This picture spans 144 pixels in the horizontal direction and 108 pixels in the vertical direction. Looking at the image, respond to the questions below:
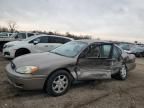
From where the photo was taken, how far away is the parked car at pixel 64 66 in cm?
424

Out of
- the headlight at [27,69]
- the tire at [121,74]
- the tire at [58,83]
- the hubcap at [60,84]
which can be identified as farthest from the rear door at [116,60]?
the headlight at [27,69]

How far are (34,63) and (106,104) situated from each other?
199 cm

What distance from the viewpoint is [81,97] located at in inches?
181

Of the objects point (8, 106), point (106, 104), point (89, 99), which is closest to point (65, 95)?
point (89, 99)

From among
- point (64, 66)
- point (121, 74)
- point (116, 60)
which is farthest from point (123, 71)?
point (64, 66)

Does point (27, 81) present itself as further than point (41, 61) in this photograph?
No

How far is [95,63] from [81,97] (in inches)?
47.8

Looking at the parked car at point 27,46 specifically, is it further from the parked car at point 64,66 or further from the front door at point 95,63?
the front door at point 95,63

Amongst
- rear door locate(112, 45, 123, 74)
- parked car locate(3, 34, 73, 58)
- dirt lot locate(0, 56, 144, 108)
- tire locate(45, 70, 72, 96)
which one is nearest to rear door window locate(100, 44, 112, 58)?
A: rear door locate(112, 45, 123, 74)

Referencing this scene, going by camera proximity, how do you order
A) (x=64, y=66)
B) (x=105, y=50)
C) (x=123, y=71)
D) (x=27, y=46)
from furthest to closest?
(x=27, y=46) < (x=123, y=71) < (x=105, y=50) < (x=64, y=66)

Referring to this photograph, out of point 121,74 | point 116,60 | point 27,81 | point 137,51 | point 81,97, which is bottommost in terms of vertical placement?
point 137,51

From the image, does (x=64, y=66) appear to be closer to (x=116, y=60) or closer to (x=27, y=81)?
(x=27, y=81)

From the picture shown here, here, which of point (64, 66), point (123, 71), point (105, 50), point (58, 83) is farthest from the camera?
point (123, 71)

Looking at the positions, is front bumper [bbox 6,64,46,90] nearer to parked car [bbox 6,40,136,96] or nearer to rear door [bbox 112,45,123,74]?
parked car [bbox 6,40,136,96]
